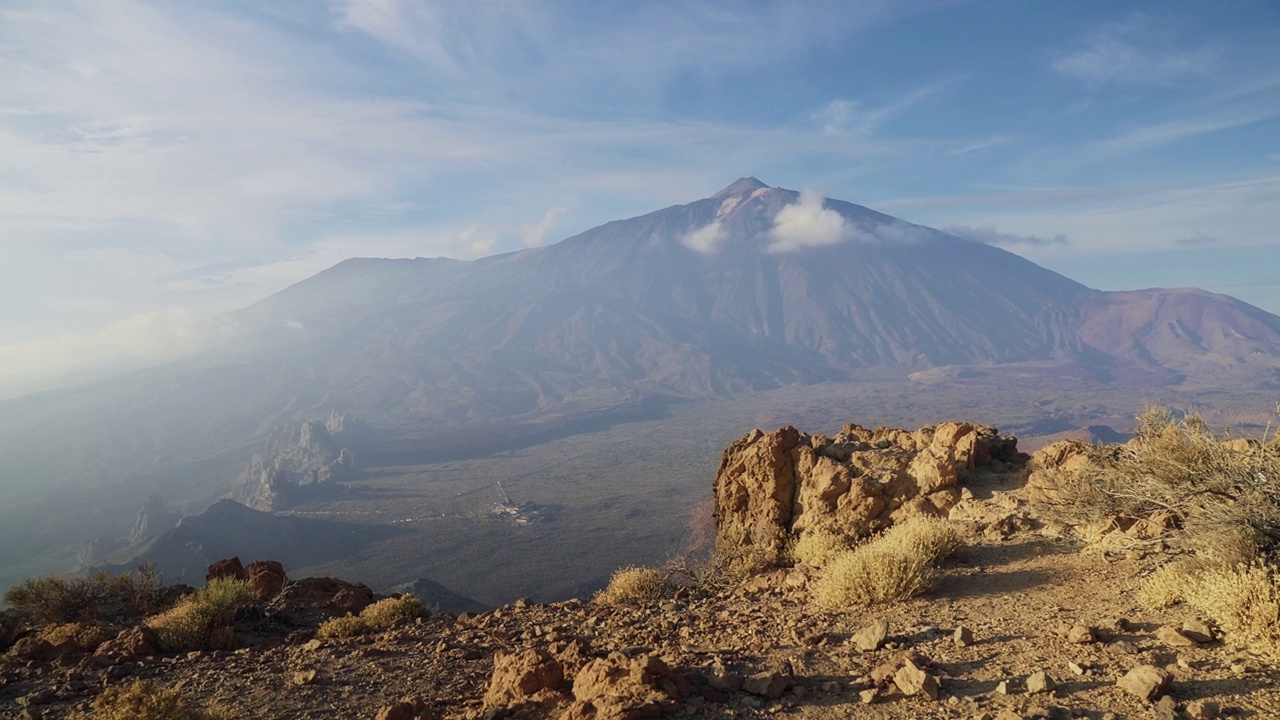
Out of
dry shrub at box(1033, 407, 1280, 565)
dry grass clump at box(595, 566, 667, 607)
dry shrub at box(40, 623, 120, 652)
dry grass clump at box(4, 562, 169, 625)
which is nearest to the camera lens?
dry shrub at box(1033, 407, 1280, 565)

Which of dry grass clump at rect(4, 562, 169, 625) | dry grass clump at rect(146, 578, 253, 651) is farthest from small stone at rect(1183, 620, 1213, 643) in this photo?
dry grass clump at rect(4, 562, 169, 625)

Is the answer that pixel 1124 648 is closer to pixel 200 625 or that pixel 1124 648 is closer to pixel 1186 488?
pixel 1186 488

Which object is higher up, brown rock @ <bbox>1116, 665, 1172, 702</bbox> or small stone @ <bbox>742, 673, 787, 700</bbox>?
brown rock @ <bbox>1116, 665, 1172, 702</bbox>

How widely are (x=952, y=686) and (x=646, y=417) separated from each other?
102m

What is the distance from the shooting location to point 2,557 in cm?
5841

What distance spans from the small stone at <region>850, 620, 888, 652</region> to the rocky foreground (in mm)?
16

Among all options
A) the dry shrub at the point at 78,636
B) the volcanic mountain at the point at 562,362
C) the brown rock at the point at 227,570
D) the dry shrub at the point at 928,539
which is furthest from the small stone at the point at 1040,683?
the volcanic mountain at the point at 562,362

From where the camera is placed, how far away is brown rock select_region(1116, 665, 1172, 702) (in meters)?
3.45

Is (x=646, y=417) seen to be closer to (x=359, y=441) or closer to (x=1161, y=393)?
(x=359, y=441)

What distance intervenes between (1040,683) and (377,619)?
6.02 m

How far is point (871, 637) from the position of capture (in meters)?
4.60

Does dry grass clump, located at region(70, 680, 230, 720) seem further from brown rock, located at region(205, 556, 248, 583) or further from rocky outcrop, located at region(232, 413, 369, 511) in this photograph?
rocky outcrop, located at region(232, 413, 369, 511)

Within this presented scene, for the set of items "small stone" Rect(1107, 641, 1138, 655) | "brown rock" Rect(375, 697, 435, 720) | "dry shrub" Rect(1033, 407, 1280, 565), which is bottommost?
"brown rock" Rect(375, 697, 435, 720)

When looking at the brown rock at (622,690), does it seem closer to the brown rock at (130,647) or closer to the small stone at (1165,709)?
the small stone at (1165,709)
